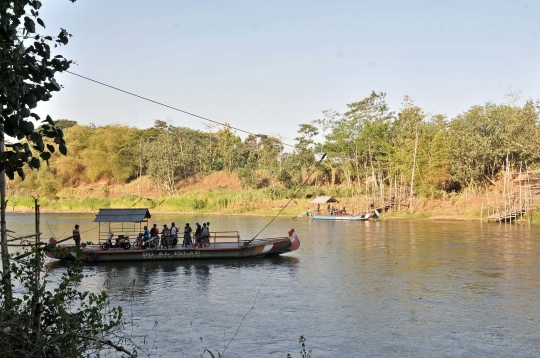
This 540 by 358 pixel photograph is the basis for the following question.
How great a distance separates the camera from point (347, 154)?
209ft

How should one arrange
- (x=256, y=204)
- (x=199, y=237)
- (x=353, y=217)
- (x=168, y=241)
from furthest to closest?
(x=256, y=204) < (x=353, y=217) < (x=199, y=237) < (x=168, y=241)

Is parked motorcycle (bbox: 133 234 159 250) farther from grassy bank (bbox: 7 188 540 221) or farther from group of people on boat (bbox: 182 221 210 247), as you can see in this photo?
grassy bank (bbox: 7 188 540 221)

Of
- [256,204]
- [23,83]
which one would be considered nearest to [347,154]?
[256,204]

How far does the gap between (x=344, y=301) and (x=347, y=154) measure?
4753cm

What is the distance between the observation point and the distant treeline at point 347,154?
164 ft

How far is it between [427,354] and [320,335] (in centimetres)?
255

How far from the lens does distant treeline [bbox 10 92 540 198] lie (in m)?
50.1

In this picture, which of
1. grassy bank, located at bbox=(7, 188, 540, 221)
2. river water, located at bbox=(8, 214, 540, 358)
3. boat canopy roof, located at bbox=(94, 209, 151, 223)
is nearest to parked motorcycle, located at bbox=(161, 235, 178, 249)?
river water, located at bbox=(8, 214, 540, 358)

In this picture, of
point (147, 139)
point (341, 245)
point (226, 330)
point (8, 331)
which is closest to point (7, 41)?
point (8, 331)

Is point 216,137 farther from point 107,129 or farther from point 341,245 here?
point 341,245

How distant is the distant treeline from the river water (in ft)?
58.4

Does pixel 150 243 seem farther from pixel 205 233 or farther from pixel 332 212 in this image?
pixel 332 212

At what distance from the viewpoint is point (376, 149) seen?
5944cm

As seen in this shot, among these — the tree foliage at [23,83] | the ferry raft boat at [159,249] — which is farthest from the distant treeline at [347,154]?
the tree foliage at [23,83]
